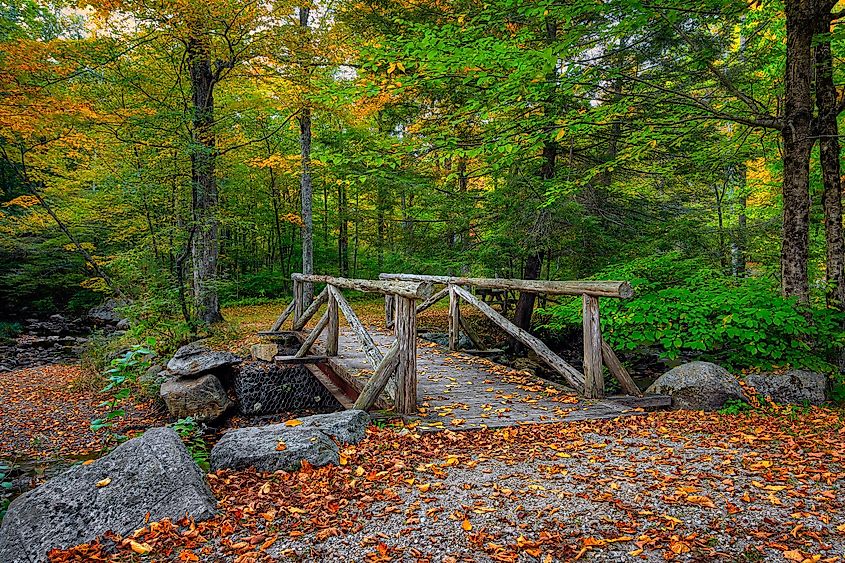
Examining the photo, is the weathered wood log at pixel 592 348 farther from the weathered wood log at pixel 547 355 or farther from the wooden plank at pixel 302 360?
the wooden plank at pixel 302 360

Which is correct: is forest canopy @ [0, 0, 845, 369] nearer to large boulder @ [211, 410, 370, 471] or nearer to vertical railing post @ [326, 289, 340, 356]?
vertical railing post @ [326, 289, 340, 356]

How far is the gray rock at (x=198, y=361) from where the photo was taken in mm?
8156

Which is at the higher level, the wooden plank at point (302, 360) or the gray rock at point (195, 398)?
the wooden plank at point (302, 360)

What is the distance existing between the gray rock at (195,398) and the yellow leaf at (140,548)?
536 centimetres

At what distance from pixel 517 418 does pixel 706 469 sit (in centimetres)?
187

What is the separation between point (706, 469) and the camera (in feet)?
11.9

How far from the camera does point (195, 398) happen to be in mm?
7875

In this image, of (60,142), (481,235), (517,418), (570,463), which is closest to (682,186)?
(481,235)

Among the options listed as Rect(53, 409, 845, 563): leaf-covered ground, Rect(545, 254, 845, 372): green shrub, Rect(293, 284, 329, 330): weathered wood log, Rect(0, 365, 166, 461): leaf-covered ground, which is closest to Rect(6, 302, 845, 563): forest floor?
Rect(53, 409, 845, 563): leaf-covered ground

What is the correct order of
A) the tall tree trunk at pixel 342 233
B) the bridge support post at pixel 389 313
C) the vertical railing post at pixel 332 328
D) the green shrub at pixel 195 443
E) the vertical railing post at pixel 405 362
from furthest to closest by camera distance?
the tall tree trunk at pixel 342 233
the bridge support post at pixel 389 313
the vertical railing post at pixel 332 328
the vertical railing post at pixel 405 362
the green shrub at pixel 195 443

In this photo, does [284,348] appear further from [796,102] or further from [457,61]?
[796,102]

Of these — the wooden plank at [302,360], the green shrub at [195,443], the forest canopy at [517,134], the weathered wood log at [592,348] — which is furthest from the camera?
the wooden plank at [302,360]

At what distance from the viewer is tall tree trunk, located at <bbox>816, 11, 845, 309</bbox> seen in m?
6.21

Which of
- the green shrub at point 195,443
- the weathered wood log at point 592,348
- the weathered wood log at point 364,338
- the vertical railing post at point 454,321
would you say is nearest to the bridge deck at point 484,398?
the weathered wood log at point 592,348
